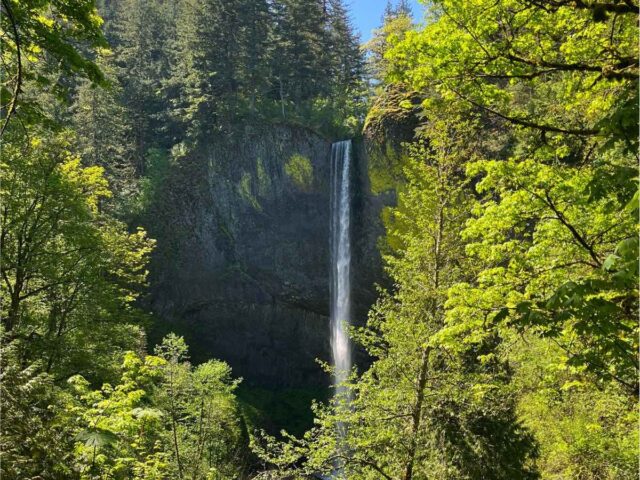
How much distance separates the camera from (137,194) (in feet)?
94.4

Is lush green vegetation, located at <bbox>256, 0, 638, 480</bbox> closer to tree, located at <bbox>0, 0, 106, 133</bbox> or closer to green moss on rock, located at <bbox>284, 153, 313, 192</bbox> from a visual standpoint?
tree, located at <bbox>0, 0, 106, 133</bbox>

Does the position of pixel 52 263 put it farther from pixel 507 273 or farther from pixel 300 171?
pixel 300 171

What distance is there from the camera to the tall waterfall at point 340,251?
2539 centimetres

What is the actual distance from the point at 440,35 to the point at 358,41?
38.7 metres

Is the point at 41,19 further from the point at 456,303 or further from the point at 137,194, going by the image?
the point at 137,194

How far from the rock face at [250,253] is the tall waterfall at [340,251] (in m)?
0.88

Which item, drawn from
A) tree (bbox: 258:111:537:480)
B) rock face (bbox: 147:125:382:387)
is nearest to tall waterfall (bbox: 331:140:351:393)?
rock face (bbox: 147:125:382:387)

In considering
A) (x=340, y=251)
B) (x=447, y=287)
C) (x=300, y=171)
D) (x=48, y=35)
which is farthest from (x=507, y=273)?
(x=300, y=171)

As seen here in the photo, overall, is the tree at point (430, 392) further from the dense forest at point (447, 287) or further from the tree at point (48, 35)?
the tree at point (48, 35)

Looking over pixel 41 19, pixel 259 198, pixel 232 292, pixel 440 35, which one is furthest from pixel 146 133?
pixel 440 35

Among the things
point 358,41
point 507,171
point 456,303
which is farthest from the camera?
point 358,41

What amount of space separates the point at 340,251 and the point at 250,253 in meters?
6.28

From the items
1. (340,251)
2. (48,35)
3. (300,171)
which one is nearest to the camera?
(48,35)

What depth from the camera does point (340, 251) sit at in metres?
25.9
